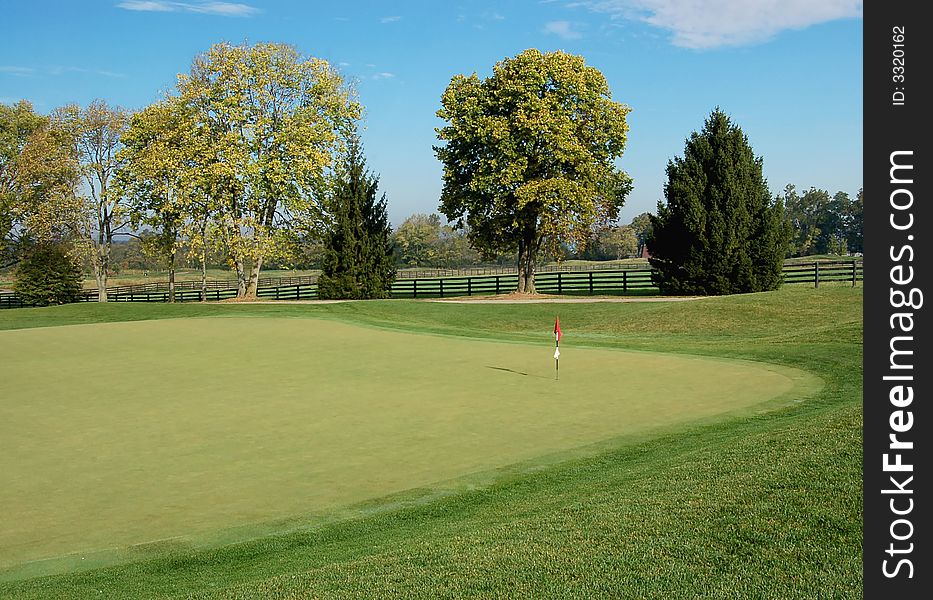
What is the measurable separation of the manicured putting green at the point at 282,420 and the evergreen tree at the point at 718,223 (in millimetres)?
20920

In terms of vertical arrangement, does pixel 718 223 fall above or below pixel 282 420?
above

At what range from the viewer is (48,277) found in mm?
48594

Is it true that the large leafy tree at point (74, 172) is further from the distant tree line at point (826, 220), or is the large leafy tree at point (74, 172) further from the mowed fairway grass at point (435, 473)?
the distant tree line at point (826, 220)

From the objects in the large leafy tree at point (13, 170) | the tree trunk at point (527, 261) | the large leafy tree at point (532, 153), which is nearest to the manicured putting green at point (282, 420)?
the large leafy tree at point (532, 153)

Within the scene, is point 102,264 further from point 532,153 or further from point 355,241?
→ point 532,153

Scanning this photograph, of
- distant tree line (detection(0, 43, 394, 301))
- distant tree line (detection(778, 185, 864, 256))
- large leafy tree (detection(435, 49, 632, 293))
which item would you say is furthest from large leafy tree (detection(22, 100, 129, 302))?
distant tree line (detection(778, 185, 864, 256))

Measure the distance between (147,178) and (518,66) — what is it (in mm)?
20266

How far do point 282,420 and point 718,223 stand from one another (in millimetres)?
30482

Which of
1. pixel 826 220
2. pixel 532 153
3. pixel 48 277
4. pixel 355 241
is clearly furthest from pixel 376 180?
pixel 826 220

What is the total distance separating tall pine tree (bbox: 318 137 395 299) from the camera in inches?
1633

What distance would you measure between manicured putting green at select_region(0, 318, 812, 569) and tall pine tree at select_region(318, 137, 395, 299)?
2169 centimetres

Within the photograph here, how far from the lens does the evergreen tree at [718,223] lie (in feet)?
124

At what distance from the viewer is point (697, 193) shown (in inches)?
1503
